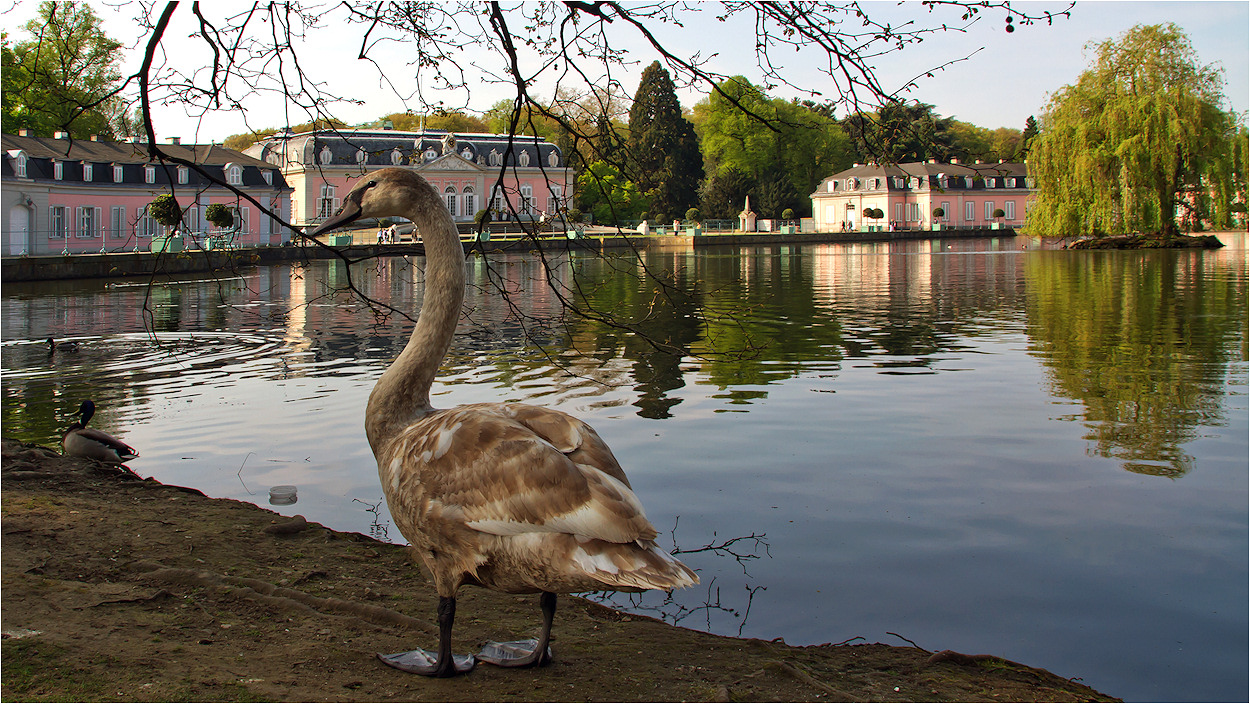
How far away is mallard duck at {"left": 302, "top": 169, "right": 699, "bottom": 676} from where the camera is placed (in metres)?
3.26

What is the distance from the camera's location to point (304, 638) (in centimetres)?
391

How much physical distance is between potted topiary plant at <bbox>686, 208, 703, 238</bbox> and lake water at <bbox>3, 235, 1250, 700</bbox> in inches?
2309

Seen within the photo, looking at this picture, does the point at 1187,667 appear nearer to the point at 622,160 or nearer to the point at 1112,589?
the point at 1112,589

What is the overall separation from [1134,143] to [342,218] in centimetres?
4353

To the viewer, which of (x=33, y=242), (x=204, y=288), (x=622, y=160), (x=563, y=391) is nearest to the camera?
(x=622, y=160)

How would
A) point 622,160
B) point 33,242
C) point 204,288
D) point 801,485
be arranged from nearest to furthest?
point 622,160 → point 801,485 → point 204,288 → point 33,242

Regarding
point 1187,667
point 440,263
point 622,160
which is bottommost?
point 1187,667

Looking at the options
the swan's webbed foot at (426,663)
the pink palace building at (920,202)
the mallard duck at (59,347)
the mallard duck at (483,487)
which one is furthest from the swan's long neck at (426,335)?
the pink palace building at (920,202)

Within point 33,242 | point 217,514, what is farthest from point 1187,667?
point 33,242

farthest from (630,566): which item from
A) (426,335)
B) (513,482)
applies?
(426,335)

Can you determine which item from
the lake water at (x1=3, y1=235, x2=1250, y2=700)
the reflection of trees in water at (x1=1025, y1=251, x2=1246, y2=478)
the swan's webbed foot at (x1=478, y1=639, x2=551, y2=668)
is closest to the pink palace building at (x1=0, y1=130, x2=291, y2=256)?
the lake water at (x1=3, y1=235, x2=1250, y2=700)

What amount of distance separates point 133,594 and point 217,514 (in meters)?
1.72

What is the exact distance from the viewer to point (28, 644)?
11.2 ft

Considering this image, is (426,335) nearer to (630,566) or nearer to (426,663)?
(426,663)
